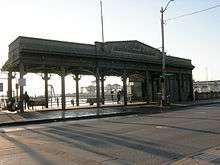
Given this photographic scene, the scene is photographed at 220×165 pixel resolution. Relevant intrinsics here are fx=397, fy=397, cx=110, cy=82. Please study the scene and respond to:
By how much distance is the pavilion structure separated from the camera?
33.6 m

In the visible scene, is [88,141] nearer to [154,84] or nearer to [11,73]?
[11,73]

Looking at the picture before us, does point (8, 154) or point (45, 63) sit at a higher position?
point (45, 63)

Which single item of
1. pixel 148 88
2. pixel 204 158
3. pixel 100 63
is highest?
pixel 100 63

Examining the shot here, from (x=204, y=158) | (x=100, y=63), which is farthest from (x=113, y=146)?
(x=100, y=63)

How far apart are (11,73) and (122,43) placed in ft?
39.7

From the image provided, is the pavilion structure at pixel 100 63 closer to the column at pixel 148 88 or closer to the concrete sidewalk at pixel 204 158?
the column at pixel 148 88

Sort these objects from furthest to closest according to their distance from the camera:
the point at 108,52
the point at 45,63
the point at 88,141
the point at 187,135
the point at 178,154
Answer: the point at 108,52
the point at 45,63
the point at 187,135
the point at 88,141
the point at 178,154

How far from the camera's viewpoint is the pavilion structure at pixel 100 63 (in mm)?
33594

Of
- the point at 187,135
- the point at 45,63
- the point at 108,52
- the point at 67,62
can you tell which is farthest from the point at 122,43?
the point at 187,135

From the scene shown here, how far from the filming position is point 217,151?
37.4 feet

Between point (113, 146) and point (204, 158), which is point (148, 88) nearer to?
point (113, 146)

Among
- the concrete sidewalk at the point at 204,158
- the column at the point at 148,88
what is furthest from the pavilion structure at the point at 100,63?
A: the concrete sidewalk at the point at 204,158

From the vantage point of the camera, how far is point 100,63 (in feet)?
130

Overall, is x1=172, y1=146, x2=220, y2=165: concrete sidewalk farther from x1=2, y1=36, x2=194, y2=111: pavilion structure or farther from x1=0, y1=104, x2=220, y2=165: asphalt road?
x1=2, y1=36, x2=194, y2=111: pavilion structure
